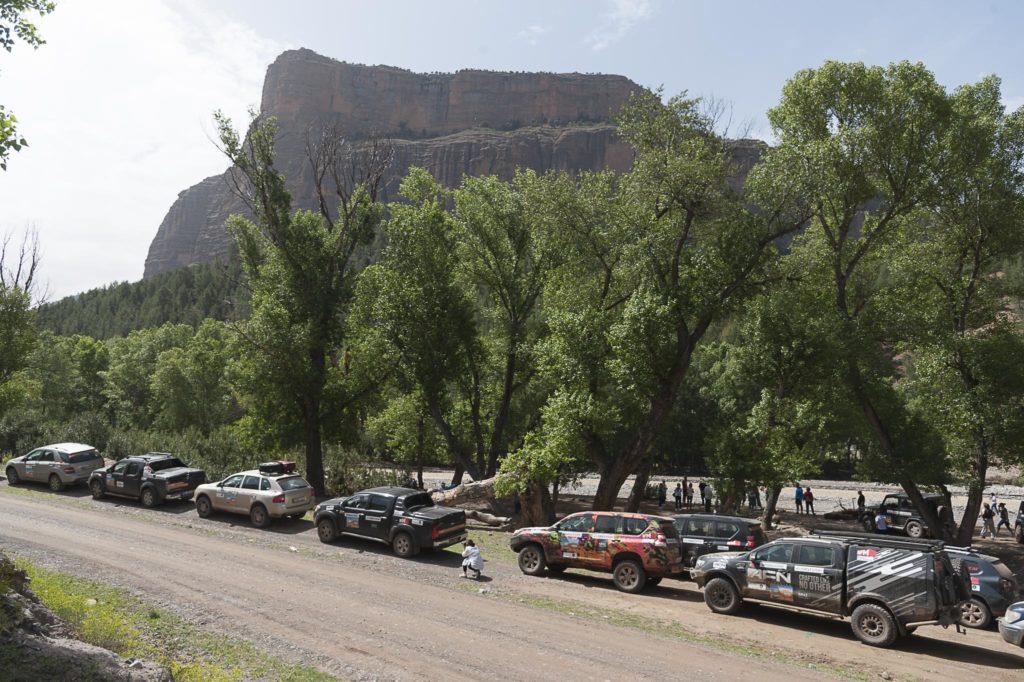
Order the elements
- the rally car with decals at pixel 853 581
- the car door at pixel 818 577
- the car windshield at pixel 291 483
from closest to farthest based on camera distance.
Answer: the rally car with decals at pixel 853 581 < the car door at pixel 818 577 < the car windshield at pixel 291 483

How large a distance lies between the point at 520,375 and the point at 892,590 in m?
18.1

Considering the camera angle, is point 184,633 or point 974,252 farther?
point 974,252

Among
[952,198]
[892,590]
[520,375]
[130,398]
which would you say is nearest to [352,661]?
[892,590]

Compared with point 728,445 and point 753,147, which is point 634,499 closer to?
point 728,445

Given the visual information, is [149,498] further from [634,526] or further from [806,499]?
[806,499]

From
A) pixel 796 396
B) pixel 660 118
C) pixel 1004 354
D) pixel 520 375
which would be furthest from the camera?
pixel 520 375

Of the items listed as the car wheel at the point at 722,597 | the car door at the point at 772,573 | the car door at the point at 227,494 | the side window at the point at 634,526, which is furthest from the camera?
the car door at the point at 227,494

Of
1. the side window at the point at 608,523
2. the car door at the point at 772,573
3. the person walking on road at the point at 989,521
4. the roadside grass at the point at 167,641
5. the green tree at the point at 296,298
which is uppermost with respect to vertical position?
the green tree at the point at 296,298

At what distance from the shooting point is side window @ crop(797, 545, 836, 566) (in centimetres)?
1169

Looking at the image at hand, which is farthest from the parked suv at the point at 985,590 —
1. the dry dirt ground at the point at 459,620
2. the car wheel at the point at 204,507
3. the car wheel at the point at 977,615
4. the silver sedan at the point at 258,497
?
the car wheel at the point at 204,507

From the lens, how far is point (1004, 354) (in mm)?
19938

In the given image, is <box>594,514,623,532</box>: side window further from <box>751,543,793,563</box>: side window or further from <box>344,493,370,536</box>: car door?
<box>344,493,370,536</box>: car door

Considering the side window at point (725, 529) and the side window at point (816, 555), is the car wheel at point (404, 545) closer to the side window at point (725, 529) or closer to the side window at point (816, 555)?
the side window at point (725, 529)

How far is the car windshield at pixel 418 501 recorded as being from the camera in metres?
17.0
